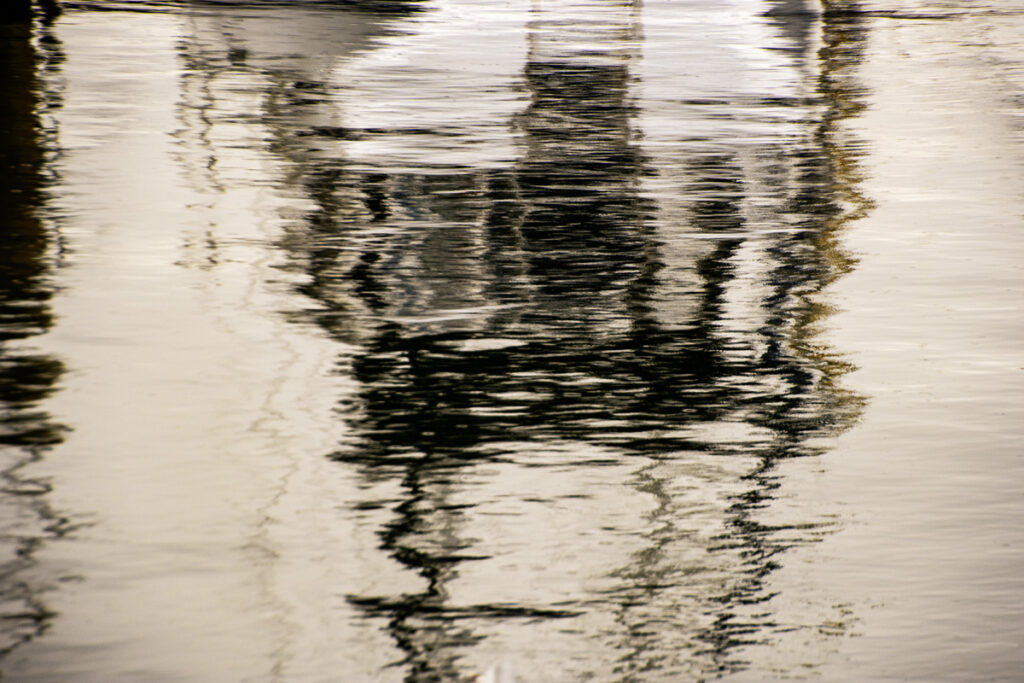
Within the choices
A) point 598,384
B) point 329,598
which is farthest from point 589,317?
point 329,598

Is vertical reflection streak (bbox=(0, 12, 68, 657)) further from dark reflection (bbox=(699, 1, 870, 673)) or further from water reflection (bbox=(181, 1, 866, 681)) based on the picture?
dark reflection (bbox=(699, 1, 870, 673))

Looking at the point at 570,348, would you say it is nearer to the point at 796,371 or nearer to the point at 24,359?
the point at 796,371

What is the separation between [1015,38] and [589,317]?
29.3 feet

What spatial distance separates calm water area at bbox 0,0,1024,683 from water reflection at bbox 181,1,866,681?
0.04ft

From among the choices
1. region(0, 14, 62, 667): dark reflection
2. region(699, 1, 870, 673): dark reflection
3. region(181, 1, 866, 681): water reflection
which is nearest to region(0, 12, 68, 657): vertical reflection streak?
region(0, 14, 62, 667): dark reflection

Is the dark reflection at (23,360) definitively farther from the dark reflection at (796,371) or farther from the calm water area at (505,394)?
the dark reflection at (796,371)

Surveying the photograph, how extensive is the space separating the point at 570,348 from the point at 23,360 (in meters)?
1.36

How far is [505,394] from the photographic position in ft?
12.0

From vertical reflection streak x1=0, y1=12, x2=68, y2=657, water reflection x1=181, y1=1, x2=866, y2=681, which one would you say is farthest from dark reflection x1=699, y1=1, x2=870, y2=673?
vertical reflection streak x1=0, y1=12, x2=68, y2=657

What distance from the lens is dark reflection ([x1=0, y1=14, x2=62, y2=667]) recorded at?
2633 millimetres

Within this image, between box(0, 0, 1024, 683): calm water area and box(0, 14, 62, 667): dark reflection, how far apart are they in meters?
0.01

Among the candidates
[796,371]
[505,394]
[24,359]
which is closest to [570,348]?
[505,394]

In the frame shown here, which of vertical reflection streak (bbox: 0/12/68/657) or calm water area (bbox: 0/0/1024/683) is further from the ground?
vertical reflection streak (bbox: 0/12/68/657)

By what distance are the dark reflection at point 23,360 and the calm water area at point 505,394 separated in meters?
0.01
